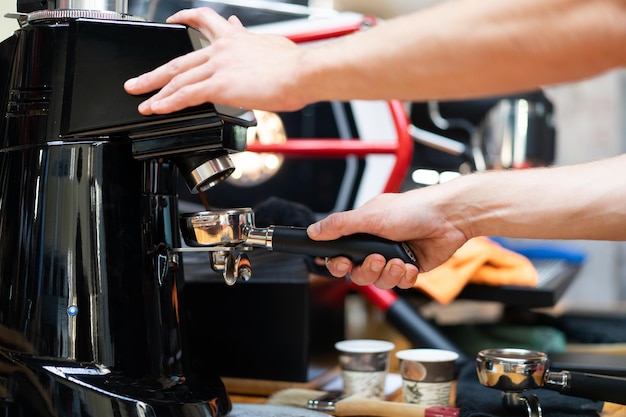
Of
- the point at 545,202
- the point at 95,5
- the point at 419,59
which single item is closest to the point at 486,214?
the point at 545,202

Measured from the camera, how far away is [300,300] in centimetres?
94

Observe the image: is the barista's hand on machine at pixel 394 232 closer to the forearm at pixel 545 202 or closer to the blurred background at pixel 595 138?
the forearm at pixel 545 202

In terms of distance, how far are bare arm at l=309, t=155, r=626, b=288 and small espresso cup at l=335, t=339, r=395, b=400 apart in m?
0.13

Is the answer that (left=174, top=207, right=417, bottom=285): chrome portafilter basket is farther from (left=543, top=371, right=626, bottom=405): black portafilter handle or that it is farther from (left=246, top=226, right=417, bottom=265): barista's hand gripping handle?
(left=543, top=371, right=626, bottom=405): black portafilter handle

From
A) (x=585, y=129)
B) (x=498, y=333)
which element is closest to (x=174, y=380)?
(x=498, y=333)

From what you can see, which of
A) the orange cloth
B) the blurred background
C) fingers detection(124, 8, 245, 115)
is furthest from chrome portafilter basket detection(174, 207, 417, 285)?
the blurred background

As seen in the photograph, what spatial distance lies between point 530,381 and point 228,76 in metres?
0.39

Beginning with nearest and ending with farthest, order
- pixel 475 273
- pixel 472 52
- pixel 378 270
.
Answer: pixel 472 52, pixel 378 270, pixel 475 273

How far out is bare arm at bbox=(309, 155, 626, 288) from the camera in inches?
28.8

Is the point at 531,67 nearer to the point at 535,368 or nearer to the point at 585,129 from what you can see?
the point at 535,368

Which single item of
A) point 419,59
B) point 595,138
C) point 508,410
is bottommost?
point 508,410

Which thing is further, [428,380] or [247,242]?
[428,380]

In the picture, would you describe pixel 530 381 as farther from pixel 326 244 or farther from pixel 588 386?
pixel 326 244

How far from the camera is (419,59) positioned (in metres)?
0.54
